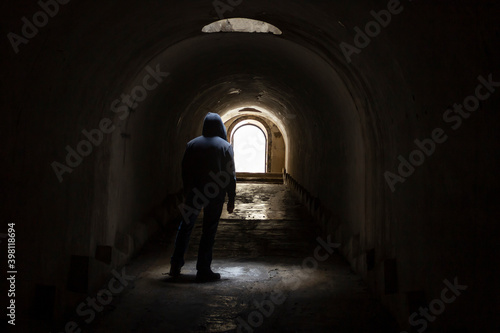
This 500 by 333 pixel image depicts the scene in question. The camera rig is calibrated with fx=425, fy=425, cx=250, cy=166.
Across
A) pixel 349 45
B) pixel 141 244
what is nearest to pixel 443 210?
pixel 349 45

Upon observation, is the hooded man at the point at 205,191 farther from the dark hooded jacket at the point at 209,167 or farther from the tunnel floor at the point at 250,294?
the tunnel floor at the point at 250,294

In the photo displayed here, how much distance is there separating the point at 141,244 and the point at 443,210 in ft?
16.3

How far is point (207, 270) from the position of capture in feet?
17.1

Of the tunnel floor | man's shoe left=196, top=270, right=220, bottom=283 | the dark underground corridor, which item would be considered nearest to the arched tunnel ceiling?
the dark underground corridor

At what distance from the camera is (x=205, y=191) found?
5172 millimetres

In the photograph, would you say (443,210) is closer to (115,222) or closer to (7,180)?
(7,180)

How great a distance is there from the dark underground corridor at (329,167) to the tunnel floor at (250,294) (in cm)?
3

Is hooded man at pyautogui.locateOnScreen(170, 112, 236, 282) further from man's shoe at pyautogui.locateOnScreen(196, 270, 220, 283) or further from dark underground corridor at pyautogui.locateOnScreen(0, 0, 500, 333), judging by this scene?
dark underground corridor at pyautogui.locateOnScreen(0, 0, 500, 333)

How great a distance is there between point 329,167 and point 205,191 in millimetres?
3152

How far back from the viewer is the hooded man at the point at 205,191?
5.19m

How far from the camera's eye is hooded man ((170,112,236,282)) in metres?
5.19

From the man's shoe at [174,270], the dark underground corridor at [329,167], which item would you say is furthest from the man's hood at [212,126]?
the man's shoe at [174,270]

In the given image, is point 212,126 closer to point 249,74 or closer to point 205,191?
point 205,191

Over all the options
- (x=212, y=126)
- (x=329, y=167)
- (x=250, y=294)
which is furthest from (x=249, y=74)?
(x=250, y=294)
